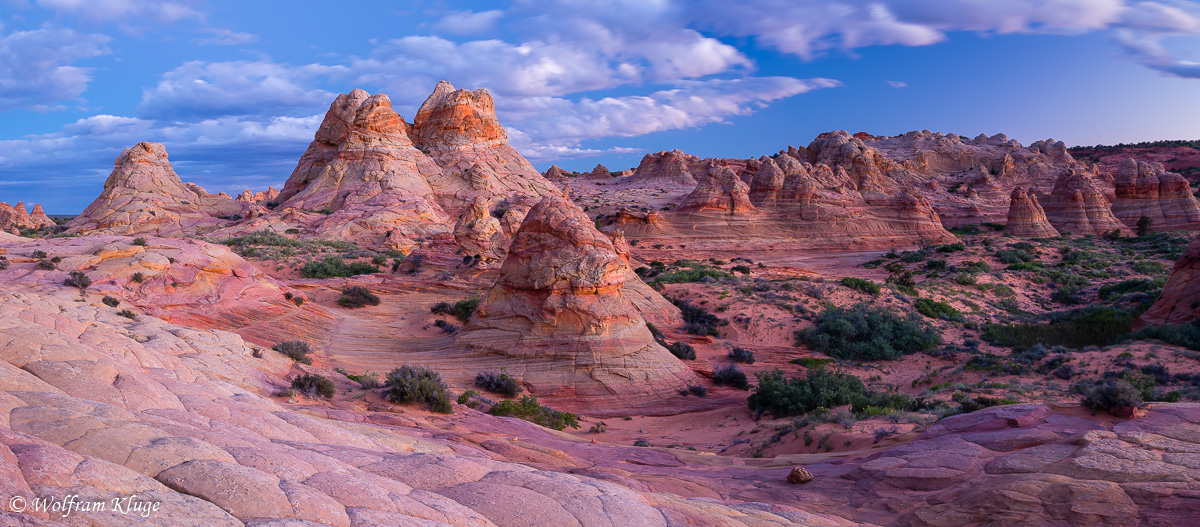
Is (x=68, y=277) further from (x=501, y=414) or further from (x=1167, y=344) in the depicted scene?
(x=1167, y=344)

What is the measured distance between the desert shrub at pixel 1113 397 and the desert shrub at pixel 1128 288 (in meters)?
26.2

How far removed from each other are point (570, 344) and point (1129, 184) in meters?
66.7

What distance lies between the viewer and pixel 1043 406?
9289 mm

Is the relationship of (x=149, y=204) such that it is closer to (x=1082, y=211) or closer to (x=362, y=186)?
(x=362, y=186)

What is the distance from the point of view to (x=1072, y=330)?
76.9ft

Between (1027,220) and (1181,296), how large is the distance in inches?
1428

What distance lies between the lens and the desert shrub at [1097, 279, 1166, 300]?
Answer: 93.7 feet

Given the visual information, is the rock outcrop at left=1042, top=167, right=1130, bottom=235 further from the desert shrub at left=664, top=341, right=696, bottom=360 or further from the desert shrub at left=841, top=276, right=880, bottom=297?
the desert shrub at left=664, top=341, right=696, bottom=360

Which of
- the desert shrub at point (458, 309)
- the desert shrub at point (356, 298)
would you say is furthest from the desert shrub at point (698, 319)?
the desert shrub at point (356, 298)

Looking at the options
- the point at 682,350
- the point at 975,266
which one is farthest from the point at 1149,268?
the point at 682,350

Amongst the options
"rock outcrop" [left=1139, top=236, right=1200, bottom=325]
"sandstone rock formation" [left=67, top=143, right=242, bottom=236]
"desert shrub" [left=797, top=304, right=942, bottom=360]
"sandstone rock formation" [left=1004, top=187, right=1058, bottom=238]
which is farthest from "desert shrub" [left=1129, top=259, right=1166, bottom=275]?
"sandstone rock formation" [left=67, top=143, right=242, bottom=236]

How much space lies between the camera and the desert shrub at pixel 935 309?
87.4 ft

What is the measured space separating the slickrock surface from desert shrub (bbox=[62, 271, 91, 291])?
75.6ft

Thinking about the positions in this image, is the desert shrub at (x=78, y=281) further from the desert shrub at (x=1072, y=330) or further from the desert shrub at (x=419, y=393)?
the desert shrub at (x=1072, y=330)
